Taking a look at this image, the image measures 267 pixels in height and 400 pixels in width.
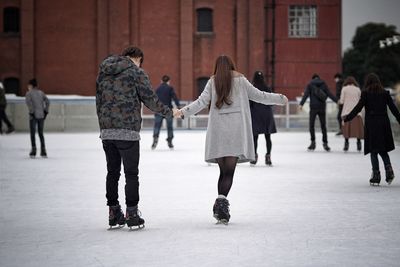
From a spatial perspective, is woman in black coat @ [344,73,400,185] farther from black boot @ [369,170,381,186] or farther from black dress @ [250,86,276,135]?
black dress @ [250,86,276,135]

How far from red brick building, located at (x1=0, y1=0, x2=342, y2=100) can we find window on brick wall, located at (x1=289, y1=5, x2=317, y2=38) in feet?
0.26

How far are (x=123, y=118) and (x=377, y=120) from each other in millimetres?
5779

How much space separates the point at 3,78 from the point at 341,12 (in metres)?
17.9

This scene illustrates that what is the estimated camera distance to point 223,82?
985cm

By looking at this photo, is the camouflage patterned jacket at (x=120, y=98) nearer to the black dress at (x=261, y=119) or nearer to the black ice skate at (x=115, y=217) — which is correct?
the black ice skate at (x=115, y=217)

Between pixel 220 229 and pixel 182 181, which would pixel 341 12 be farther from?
pixel 220 229

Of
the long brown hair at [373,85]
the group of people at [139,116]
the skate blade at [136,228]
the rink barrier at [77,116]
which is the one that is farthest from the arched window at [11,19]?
the skate blade at [136,228]

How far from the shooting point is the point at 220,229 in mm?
9250

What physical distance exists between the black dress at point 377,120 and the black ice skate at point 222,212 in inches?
187

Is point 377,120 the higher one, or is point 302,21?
point 302,21

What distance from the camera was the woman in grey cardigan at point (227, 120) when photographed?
388 inches

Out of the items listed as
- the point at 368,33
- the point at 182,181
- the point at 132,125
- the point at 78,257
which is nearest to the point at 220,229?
the point at 132,125

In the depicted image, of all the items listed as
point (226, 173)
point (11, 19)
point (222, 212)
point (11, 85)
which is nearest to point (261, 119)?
point (226, 173)

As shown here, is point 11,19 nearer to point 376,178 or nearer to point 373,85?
point 373,85
